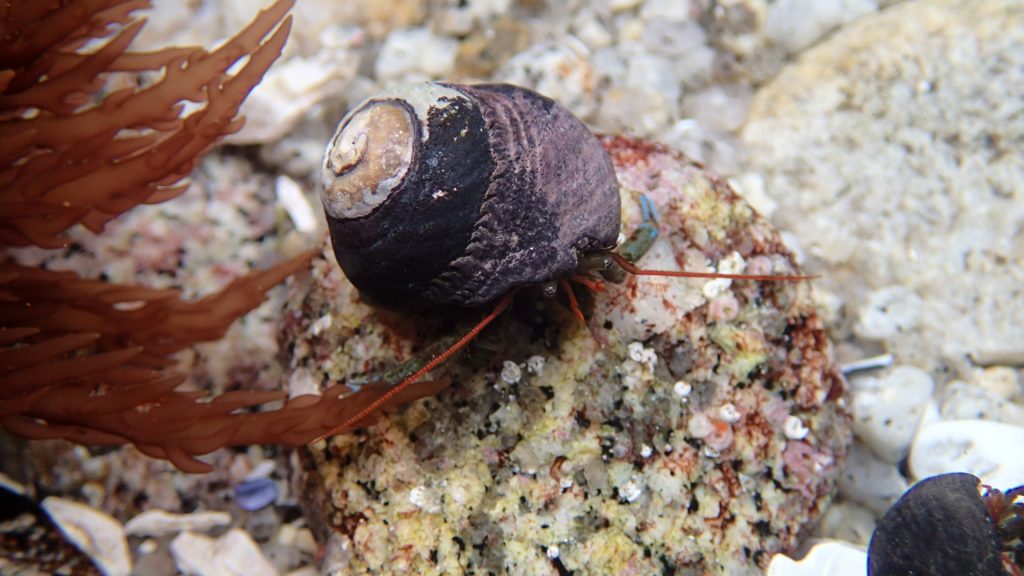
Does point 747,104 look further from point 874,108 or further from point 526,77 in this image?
point 526,77

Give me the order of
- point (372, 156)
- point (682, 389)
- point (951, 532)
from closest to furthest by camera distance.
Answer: point (372, 156) → point (951, 532) → point (682, 389)

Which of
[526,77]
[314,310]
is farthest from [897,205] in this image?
[314,310]

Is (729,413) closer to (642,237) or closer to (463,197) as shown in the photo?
(642,237)

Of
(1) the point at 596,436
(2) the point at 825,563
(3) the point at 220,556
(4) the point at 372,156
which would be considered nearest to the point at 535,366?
(1) the point at 596,436

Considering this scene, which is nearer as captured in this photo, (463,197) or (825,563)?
(463,197)

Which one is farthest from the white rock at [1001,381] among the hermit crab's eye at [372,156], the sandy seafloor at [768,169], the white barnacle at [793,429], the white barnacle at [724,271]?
the hermit crab's eye at [372,156]

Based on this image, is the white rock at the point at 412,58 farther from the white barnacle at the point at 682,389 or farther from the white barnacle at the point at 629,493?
the white barnacle at the point at 629,493
